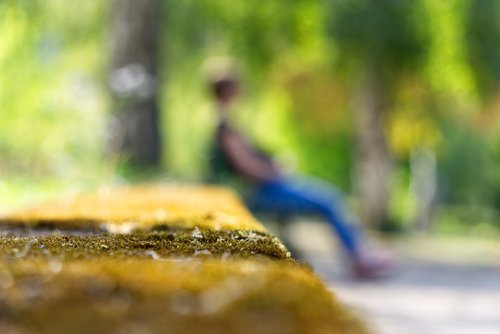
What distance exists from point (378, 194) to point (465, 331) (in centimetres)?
1142

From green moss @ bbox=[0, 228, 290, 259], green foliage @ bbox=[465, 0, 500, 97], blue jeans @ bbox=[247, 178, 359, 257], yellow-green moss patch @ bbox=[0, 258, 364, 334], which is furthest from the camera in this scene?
green foliage @ bbox=[465, 0, 500, 97]

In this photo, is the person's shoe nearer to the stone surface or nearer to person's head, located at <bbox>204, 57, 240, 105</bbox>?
person's head, located at <bbox>204, 57, 240, 105</bbox>

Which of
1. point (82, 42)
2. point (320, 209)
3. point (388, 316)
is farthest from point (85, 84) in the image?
point (82, 42)

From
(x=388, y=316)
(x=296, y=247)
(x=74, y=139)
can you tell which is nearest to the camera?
(x=388, y=316)

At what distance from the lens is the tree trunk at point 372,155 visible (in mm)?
18750

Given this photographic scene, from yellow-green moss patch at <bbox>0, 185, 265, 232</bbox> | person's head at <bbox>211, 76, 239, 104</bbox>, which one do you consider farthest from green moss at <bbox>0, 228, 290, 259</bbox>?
person's head at <bbox>211, 76, 239, 104</bbox>

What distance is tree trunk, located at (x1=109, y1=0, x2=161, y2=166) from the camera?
1331 centimetres

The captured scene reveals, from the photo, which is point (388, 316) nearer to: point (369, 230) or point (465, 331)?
point (465, 331)

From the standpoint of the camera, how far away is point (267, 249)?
6.95 ft

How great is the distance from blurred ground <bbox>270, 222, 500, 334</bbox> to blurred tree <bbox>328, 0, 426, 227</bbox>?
2.59m

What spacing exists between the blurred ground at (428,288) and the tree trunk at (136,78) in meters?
2.18

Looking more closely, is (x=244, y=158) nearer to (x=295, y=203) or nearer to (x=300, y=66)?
(x=295, y=203)

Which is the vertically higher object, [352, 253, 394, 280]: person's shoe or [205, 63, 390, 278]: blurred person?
[205, 63, 390, 278]: blurred person

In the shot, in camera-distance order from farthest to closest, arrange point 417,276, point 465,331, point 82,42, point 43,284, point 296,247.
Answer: point 82,42
point 417,276
point 296,247
point 465,331
point 43,284
